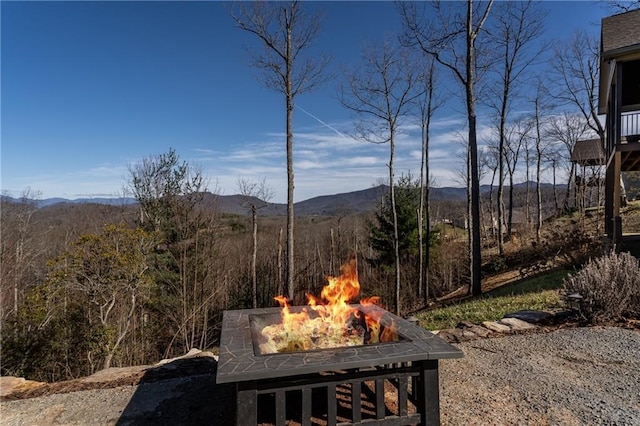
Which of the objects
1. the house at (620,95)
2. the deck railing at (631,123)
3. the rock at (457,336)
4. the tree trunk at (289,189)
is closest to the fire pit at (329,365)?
the rock at (457,336)

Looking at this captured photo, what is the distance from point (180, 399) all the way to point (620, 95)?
1011 cm

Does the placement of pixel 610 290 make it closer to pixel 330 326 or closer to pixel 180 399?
pixel 330 326

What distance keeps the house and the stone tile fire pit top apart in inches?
300

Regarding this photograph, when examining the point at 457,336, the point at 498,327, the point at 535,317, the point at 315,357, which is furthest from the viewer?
the point at 535,317

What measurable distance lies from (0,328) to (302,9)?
10.0 m

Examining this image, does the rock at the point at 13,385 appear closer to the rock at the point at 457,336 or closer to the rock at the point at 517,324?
the rock at the point at 457,336

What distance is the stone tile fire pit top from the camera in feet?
6.96

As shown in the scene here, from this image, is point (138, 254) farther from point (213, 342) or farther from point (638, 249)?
point (638, 249)

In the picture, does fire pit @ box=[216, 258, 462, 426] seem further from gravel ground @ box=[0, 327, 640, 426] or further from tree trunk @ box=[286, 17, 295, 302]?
tree trunk @ box=[286, 17, 295, 302]

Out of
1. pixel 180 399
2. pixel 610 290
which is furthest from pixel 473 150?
pixel 180 399

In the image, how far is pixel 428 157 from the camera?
1515 centimetres

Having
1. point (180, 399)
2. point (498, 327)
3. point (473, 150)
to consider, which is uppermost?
point (473, 150)

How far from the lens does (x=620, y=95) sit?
7926 millimetres

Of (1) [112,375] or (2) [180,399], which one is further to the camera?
(1) [112,375]
